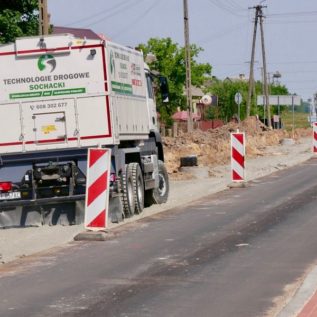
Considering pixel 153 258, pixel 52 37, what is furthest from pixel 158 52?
pixel 153 258

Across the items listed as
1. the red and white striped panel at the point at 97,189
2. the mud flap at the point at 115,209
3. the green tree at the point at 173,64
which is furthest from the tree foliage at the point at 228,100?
the red and white striped panel at the point at 97,189

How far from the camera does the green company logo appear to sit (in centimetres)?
1672

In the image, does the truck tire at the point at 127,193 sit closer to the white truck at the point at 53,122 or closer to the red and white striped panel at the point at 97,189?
the white truck at the point at 53,122

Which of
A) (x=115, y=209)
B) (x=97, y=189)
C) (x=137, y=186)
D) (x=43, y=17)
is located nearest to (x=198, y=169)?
(x=43, y=17)

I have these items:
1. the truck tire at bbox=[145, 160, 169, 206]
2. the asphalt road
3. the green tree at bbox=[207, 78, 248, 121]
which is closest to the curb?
the asphalt road

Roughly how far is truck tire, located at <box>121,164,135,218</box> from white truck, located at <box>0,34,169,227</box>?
19.2 inches

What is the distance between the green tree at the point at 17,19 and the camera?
88.1ft

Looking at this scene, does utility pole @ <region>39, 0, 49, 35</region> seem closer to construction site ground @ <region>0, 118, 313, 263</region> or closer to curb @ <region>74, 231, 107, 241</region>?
construction site ground @ <region>0, 118, 313, 263</region>

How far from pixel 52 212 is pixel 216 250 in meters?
5.01

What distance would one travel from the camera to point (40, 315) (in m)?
8.58

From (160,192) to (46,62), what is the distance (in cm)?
562

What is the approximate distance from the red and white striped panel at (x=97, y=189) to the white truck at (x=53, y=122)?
6.52 ft

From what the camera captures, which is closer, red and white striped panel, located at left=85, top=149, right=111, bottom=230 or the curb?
the curb

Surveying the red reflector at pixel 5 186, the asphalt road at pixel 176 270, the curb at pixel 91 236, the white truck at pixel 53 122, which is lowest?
the asphalt road at pixel 176 270
